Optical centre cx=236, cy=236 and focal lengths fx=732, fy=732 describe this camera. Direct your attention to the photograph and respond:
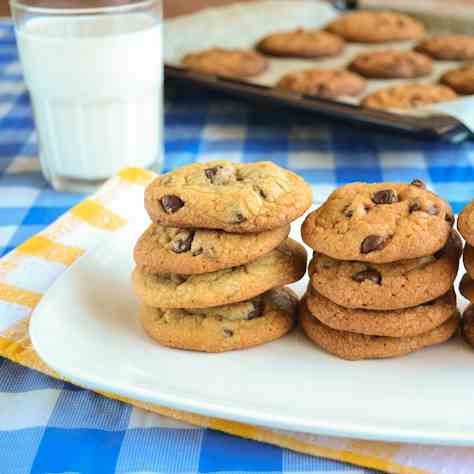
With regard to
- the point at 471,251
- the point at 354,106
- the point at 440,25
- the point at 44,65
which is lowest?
the point at 440,25

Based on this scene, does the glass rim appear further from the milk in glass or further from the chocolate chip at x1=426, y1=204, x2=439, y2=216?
the chocolate chip at x1=426, y1=204, x2=439, y2=216

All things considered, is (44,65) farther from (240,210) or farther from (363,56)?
(363,56)

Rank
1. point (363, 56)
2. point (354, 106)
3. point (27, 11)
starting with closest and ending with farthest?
1. point (27, 11)
2. point (354, 106)
3. point (363, 56)

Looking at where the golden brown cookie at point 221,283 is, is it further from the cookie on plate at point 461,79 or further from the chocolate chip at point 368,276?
the cookie on plate at point 461,79

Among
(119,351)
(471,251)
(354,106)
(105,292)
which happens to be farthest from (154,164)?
(471,251)

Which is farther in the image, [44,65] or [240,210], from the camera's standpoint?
[44,65]

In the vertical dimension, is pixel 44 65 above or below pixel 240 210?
below

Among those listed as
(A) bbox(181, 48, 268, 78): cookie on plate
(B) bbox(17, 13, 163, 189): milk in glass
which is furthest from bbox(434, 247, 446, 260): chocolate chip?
(A) bbox(181, 48, 268, 78): cookie on plate
